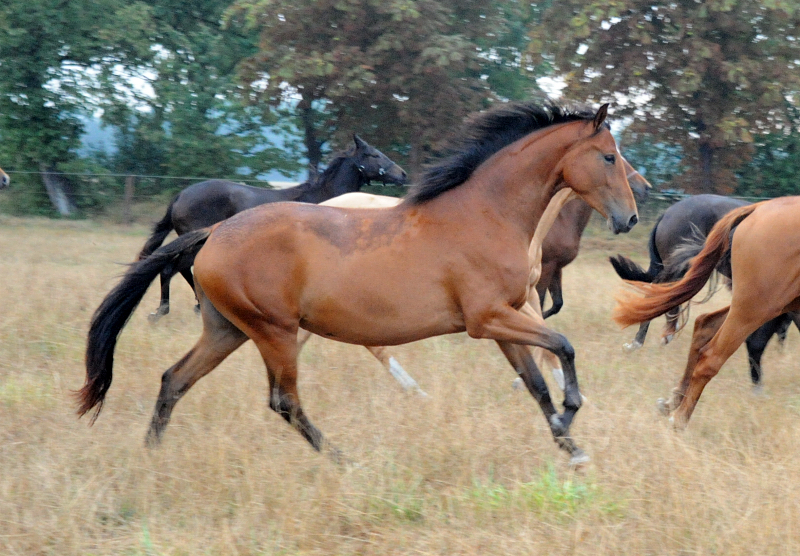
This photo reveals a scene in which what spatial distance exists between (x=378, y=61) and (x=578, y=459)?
46.5 feet

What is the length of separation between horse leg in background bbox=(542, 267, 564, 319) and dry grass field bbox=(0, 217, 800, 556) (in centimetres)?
113

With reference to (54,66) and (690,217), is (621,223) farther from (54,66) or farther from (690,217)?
(54,66)

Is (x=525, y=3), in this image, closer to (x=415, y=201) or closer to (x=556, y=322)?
(x=556, y=322)

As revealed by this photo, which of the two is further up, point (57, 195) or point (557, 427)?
point (557, 427)

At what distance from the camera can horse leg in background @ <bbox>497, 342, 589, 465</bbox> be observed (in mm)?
3855

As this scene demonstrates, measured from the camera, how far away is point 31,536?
3057mm

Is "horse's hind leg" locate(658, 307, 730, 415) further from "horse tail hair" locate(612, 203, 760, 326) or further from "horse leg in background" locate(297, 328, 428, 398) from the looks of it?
"horse leg in background" locate(297, 328, 428, 398)

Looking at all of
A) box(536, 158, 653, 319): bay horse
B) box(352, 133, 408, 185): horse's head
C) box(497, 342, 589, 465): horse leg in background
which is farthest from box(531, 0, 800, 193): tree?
box(497, 342, 589, 465): horse leg in background

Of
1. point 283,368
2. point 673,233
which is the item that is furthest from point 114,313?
point 673,233

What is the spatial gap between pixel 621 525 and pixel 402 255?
1566 mm

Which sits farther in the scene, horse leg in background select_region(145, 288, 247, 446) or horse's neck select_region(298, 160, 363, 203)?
horse's neck select_region(298, 160, 363, 203)

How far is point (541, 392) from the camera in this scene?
159 inches

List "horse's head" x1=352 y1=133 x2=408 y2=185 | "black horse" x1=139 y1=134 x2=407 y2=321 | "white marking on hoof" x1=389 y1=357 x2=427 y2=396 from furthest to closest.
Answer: "horse's head" x1=352 y1=133 x2=408 y2=185
"black horse" x1=139 y1=134 x2=407 y2=321
"white marking on hoof" x1=389 y1=357 x2=427 y2=396

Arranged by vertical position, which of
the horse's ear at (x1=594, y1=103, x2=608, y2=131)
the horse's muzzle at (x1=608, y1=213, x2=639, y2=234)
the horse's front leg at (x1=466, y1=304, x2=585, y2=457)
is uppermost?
the horse's ear at (x1=594, y1=103, x2=608, y2=131)
